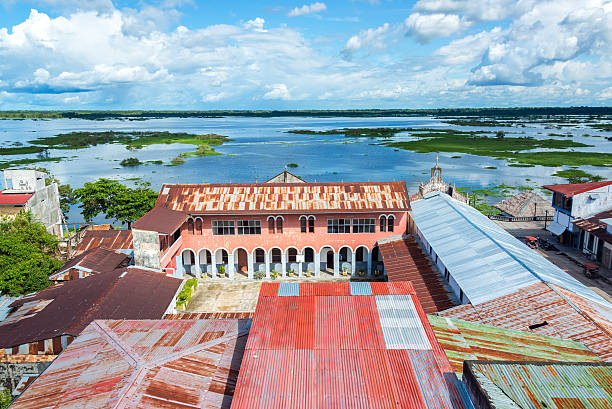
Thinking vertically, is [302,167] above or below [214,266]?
above

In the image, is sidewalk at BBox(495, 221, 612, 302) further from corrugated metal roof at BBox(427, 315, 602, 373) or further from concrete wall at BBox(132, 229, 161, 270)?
concrete wall at BBox(132, 229, 161, 270)

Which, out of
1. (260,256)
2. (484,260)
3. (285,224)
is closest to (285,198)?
(285,224)

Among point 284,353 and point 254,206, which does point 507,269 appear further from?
point 254,206

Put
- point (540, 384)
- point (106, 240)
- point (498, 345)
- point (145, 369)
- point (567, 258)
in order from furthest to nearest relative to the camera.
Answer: point (567, 258) < point (106, 240) < point (498, 345) < point (145, 369) < point (540, 384)

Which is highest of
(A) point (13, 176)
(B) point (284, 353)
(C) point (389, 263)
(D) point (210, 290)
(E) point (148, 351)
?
(A) point (13, 176)

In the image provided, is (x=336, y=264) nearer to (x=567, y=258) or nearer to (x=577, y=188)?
(x=567, y=258)

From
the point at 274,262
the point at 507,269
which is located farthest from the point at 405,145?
the point at 507,269

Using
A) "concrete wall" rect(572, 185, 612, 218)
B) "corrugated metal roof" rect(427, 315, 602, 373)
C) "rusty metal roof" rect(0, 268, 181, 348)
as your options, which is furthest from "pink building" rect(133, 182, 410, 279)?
"concrete wall" rect(572, 185, 612, 218)
